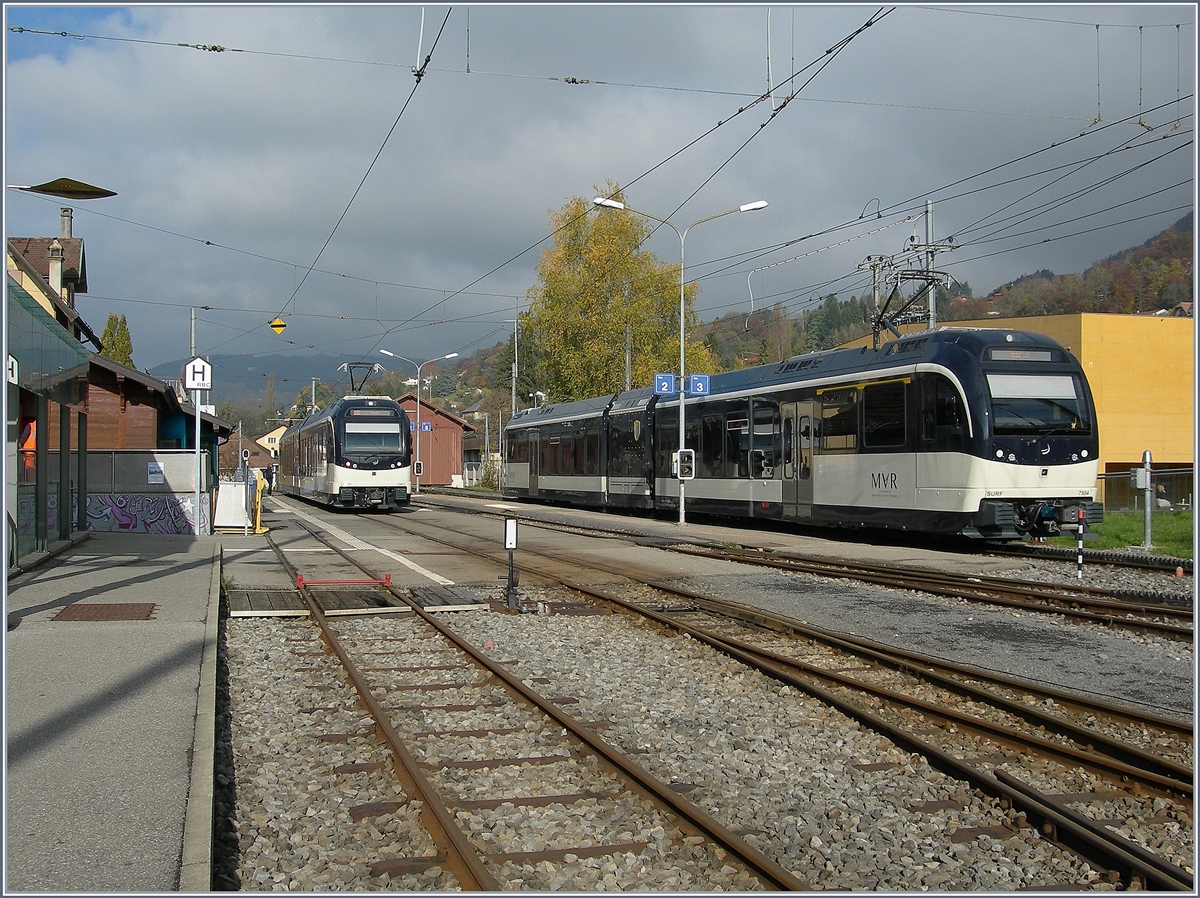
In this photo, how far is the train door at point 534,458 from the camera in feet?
119

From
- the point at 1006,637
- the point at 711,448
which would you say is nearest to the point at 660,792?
the point at 1006,637

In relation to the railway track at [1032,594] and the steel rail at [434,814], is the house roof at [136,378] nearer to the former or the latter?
the railway track at [1032,594]

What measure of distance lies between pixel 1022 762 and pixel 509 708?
11.0ft

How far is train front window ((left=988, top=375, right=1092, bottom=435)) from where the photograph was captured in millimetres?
15164

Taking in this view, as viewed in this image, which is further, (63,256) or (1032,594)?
(63,256)

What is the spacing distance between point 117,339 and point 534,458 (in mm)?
33445

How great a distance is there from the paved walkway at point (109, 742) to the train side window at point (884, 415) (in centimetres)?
1085

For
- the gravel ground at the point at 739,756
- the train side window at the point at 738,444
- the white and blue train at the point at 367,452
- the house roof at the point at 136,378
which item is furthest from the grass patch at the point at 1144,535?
the house roof at the point at 136,378

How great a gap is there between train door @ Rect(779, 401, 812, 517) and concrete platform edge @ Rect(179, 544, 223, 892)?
13.4m

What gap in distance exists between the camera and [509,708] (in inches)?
279

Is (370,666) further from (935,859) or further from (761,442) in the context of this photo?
(761,442)

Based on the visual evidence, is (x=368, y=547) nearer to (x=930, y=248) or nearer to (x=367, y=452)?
(x=367, y=452)

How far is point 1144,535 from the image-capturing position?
58.9ft

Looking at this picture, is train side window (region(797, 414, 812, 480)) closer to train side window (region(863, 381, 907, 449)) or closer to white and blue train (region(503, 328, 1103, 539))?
white and blue train (region(503, 328, 1103, 539))
